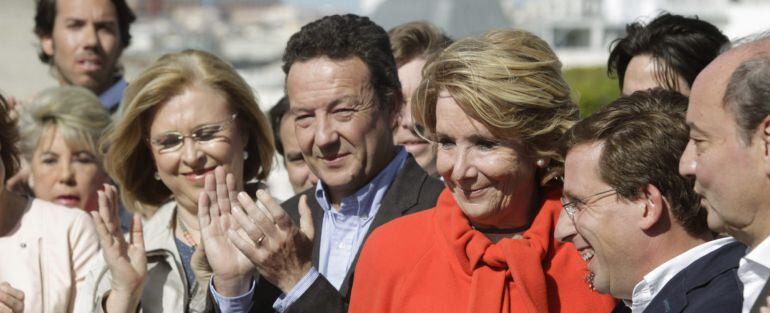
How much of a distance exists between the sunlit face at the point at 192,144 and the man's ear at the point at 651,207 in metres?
2.13

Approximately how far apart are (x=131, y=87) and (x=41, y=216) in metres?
0.67

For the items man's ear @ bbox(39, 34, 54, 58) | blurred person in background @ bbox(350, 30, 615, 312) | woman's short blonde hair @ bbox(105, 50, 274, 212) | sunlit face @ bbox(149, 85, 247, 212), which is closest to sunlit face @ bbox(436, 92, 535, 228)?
blurred person in background @ bbox(350, 30, 615, 312)

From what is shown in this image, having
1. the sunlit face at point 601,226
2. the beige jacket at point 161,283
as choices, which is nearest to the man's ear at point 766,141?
the sunlit face at point 601,226

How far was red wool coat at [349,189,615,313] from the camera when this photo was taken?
12.7 ft

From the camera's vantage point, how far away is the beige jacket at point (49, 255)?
5.05m

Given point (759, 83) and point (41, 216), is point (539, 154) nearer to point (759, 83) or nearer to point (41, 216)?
point (759, 83)

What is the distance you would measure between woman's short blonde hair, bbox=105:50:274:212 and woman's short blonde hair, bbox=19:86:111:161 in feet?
3.06

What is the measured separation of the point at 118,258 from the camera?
15.8 feet

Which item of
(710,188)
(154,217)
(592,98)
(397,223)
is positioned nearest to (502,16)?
(154,217)

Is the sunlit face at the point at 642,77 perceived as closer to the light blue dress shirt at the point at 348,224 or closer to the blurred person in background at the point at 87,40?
the light blue dress shirt at the point at 348,224

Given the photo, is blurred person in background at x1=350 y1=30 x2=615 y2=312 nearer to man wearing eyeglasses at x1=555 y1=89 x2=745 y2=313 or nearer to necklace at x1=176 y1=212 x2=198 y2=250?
man wearing eyeglasses at x1=555 y1=89 x2=745 y2=313

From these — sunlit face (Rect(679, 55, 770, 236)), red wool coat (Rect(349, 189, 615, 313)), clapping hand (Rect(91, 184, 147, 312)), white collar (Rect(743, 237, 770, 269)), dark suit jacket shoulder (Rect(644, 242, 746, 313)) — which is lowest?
clapping hand (Rect(91, 184, 147, 312))

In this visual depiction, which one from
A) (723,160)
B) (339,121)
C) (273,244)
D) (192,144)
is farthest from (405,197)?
(723,160)

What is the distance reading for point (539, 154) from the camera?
160 inches
